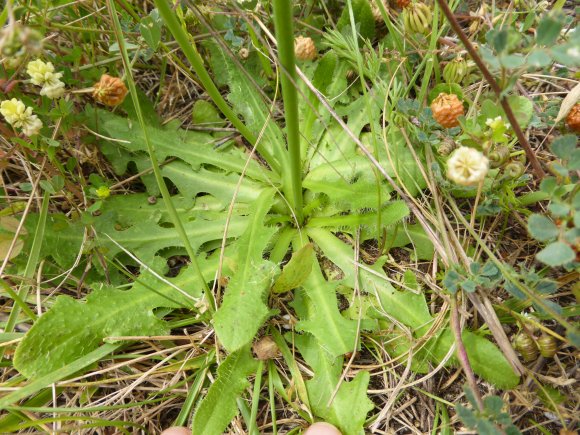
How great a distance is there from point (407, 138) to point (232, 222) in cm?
70

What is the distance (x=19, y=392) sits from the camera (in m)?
1.32

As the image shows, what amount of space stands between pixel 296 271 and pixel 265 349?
0.85 feet

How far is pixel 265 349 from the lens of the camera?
4.89 ft

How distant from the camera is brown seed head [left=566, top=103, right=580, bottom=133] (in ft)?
4.62

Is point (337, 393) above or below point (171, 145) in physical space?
below

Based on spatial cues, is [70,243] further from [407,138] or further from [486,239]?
[486,239]

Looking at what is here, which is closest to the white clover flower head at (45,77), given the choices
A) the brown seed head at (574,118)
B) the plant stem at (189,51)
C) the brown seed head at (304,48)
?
the plant stem at (189,51)

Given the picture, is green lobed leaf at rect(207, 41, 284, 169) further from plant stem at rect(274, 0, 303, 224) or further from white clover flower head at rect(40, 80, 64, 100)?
white clover flower head at rect(40, 80, 64, 100)

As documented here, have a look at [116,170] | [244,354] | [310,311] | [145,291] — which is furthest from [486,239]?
[116,170]

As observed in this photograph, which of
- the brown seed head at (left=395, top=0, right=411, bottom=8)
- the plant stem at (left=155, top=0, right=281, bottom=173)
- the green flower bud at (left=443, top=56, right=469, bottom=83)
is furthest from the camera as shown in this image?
the brown seed head at (left=395, top=0, right=411, bottom=8)

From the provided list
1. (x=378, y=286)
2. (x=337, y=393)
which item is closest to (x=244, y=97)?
(x=378, y=286)

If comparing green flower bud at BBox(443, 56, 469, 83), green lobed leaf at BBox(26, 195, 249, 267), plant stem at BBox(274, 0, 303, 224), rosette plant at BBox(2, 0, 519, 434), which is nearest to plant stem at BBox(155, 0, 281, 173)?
rosette plant at BBox(2, 0, 519, 434)

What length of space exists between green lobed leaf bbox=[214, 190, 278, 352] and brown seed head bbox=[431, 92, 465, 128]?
0.62 metres

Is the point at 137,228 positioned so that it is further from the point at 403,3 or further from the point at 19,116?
the point at 403,3
